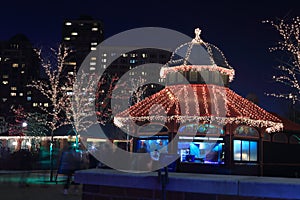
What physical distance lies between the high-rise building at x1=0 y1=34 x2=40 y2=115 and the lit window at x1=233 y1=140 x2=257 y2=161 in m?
108

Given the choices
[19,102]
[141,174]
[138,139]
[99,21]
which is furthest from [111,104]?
[99,21]

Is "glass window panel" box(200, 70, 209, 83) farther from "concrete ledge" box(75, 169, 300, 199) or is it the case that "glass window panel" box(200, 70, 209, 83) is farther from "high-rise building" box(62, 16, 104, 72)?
"high-rise building" box(62, 16, 104, 72)

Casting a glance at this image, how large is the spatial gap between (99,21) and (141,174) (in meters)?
139

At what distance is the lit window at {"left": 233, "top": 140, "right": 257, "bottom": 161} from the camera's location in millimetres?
20859


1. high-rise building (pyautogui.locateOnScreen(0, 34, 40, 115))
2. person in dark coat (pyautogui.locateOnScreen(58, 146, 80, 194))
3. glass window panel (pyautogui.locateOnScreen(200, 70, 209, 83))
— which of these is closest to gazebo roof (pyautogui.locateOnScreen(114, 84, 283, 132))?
glass window panel (pyautogui.locateOnScreen(200, 70, 209, 83))

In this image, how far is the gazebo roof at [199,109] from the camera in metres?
20.0

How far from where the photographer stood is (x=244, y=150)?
69.7 ft

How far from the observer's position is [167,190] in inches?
209

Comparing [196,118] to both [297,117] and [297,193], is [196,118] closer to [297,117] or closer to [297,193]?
[297,193]

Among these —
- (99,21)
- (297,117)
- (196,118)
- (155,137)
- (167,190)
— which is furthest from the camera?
(99,21)

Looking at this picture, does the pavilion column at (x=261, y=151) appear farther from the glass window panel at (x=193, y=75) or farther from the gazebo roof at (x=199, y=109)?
the glass window panel at (x=193, y=75)

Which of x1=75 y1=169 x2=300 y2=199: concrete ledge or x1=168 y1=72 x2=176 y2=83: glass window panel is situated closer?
x1=75 y1=169 x2=300 y2=199: concrete ledge

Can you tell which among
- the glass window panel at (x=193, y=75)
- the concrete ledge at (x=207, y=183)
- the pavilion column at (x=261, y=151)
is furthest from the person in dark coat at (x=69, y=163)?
the pavilion column at (x=261, y=151)

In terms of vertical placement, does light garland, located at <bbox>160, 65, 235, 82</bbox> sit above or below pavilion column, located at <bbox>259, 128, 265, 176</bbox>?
above
